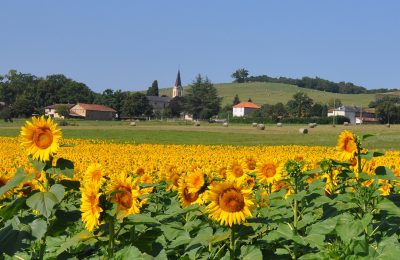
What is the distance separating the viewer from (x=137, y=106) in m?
135

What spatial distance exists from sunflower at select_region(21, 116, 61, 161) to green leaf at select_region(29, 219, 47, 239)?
1.25ft

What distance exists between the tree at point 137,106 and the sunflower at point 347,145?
427ft

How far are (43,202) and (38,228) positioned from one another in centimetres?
22

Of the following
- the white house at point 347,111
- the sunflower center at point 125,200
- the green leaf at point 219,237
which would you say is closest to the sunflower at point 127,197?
the sunflower center at point 125,200

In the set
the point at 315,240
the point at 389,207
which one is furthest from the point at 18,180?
the point at 389,207

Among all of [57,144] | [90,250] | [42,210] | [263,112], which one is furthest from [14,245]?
[263,112]

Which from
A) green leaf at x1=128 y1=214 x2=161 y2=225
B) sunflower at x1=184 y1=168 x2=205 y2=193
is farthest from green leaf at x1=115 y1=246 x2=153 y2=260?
sunflower at x1=184 y1=168 x2=205 y2=193

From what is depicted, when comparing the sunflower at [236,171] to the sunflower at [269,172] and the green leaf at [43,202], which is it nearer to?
the sunflower at [269,172]

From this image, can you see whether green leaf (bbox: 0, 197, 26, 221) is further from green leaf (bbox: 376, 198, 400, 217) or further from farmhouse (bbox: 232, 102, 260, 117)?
farmhouse (bbox: 232, 102, 260, 117)

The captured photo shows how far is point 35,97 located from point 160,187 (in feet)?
475

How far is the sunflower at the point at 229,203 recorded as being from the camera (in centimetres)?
320

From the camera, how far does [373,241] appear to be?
3523mm

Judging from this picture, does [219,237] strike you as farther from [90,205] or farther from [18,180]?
[18,180]

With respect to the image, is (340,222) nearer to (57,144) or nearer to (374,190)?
(374,190)
